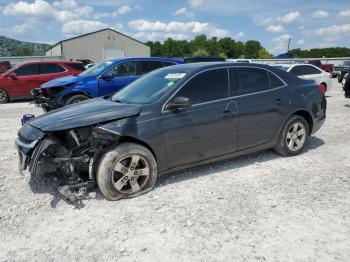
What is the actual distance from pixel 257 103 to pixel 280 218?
6.57ft

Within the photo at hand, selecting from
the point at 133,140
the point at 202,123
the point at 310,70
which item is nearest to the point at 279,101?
the point at 202,123

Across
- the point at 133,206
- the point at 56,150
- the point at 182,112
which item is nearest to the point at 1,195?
the point at 56,150

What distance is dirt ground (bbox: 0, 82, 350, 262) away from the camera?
3.06 metres

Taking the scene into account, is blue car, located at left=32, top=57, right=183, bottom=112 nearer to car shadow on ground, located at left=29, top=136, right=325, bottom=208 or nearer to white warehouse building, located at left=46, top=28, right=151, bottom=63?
car shadow on ground, located at left=29, top=136, right=325, bottom=208

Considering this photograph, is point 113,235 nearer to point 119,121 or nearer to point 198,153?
point 119,121

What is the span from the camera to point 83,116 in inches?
162

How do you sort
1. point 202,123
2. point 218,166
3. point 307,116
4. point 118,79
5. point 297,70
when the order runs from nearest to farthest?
point 202,123 → point 218,166 → point 307,116 → point 118,79 → point 297,70

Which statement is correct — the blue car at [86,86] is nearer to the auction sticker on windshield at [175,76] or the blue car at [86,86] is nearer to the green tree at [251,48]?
the auction sticker on windshield at [175,76]

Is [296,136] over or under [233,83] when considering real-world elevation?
under

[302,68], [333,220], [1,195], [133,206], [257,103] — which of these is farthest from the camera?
[302,68]

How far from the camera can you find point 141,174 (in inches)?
164

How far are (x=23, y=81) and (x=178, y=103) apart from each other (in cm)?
1107

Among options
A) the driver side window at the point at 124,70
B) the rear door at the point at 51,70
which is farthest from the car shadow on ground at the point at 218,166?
the rear door at the point at 51,70

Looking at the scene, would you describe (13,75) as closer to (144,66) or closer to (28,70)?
(28,70)
